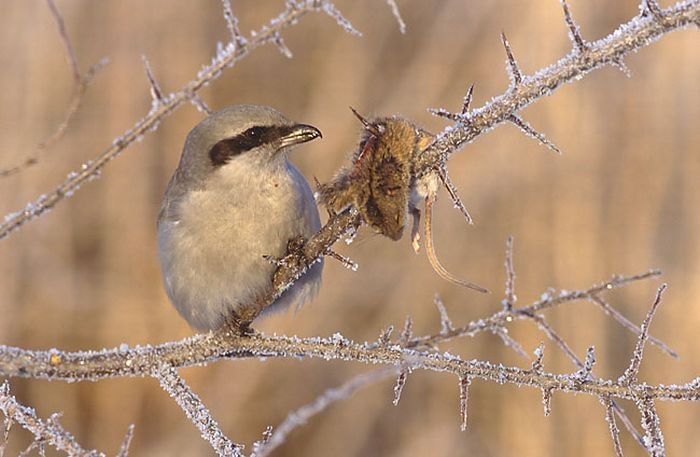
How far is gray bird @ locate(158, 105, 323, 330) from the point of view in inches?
104

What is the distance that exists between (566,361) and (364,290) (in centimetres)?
138

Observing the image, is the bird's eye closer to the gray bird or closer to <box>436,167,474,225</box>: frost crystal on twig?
the gray bird

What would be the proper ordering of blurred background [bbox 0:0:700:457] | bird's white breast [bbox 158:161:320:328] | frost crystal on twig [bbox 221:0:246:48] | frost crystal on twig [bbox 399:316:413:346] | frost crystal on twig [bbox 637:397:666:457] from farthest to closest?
blurred background [bbox 0:0:700:457]
bird's white breast [bbox 158:161:320:328]
frost crystal on twig [bbox 399:316:413:346]
frost crystal on twig [bbox 221:0:246:48]
frost crystal on twig [bbox 637:397:666:457]

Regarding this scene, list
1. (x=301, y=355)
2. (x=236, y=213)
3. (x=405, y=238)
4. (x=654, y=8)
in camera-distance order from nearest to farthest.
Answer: (x=654, y=8)
(x=301, y=355)
(x=236, y=213)
(x=405, y=238)

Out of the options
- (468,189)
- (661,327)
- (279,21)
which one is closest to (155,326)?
(468,189)

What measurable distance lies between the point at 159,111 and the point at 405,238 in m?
3.93

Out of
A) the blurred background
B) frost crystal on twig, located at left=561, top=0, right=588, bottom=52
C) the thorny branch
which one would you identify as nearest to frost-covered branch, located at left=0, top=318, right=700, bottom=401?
the thorny branch

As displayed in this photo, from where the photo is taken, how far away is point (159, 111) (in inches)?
72.3

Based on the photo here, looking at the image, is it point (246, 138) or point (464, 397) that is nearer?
→ point (464, 397)

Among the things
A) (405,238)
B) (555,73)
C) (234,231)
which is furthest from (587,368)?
(405,238)

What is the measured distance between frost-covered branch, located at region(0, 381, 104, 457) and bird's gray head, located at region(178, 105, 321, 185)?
3.74ft

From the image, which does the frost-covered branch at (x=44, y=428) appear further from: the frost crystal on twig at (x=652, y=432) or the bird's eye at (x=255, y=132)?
the bird's eye at (x=255, y=132)

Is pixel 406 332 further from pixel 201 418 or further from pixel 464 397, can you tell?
pixel 201 418

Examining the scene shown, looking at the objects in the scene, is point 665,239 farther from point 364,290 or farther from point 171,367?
point 171,367
